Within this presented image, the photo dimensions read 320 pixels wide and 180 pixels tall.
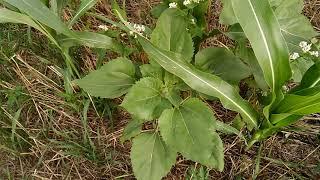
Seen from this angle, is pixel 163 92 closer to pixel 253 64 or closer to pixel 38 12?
pixel 253 64

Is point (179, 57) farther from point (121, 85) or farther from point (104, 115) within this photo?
point (104, 115)

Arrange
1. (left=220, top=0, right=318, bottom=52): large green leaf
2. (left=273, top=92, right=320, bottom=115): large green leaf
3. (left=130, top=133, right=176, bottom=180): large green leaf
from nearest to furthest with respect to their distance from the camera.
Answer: (left=273, top=92, right=320, bottom=115): large green leaf < (left=130, top=133, right=176, bottom=180): large green leaf < (left=220, top=0, right=318, bottom=52): large green leaf

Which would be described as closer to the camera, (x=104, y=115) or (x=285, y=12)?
(x=285, y=12)

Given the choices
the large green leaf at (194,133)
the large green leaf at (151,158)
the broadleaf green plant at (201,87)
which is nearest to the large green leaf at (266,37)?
the broadleaf green plant at (201,87)

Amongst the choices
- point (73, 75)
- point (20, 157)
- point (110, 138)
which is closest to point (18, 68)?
point (73, 75)

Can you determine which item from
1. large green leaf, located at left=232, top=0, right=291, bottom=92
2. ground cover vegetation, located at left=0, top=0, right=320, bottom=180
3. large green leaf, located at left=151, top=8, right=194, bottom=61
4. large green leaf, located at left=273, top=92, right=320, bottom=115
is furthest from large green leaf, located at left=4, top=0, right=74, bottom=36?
large green leaf, located at left=273, top=92, right=320, bottom=115

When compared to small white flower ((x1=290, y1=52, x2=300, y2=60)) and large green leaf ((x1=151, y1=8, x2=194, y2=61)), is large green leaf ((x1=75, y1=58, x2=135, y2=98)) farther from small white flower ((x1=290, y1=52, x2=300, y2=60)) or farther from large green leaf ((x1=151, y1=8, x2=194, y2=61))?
small white flower ((x1=290, y1=52, x2=300, y2=60))

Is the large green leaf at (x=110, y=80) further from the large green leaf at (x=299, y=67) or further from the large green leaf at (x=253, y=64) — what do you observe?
the large green leaf at (x=299, y=67)

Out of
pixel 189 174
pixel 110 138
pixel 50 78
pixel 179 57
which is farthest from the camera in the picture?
pixel 50 78
